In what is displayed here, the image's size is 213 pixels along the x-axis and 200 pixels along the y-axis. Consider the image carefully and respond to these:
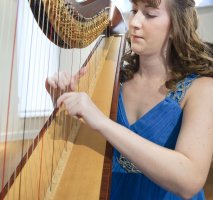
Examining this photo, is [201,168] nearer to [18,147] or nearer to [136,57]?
[136,57]

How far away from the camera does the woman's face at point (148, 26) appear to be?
0.93m

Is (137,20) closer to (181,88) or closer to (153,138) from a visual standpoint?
(181,88)

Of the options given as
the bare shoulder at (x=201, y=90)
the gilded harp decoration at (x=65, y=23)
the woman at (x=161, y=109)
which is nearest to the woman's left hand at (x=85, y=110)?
the woman at (x=161, y=109)

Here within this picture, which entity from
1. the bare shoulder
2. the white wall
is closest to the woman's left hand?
the bare shoulder

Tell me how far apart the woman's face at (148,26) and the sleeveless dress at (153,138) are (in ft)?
0.52

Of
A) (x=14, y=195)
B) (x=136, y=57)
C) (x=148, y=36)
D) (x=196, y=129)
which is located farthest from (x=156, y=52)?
(x=14, y=195)

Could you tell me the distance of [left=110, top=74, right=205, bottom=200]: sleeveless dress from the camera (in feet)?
3.17

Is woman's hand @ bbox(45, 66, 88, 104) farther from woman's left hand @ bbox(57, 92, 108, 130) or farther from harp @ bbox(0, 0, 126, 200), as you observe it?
woman's left hand @ bbox(57, 92, 108, 130)

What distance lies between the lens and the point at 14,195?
0.67 m

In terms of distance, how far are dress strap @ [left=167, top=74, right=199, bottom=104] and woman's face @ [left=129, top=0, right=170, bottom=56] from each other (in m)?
0.14

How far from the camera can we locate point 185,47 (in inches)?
38.9

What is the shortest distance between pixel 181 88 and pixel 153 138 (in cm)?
18

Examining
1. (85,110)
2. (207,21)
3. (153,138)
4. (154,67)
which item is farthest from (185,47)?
(207,21)

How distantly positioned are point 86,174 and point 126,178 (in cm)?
31
